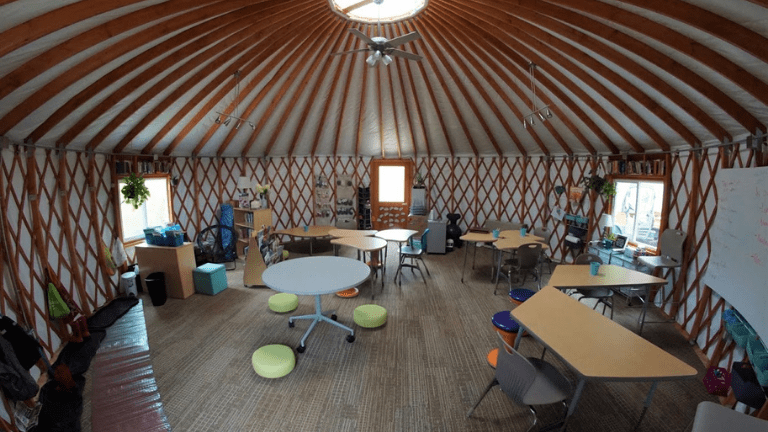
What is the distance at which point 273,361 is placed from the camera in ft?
11.4

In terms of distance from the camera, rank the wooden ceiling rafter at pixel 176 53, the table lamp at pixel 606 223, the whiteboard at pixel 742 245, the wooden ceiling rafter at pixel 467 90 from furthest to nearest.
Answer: the table lamp at pixel 606 223
the wooden ceiling rafter at pixel 467 90
the wooden ceiling rafter at pixel 176 53
the whiteboard at pixel 742 245

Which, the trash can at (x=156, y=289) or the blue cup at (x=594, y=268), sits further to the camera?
the trash can at (x=156, y=289)

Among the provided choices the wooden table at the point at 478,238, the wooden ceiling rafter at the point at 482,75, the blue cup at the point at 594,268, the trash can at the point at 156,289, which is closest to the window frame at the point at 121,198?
the trash can at the point at 156,289

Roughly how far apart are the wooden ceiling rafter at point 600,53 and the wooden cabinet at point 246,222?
5924mm

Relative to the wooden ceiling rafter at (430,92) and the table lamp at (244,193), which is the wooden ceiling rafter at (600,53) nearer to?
the wooden ceiling rafter at (430,92)

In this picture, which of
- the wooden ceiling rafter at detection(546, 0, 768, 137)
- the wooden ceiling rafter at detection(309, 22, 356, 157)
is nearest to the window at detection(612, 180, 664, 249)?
the wooden ceiling rafter at detection(546, 0, 768, 137)

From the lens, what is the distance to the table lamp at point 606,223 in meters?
5.91

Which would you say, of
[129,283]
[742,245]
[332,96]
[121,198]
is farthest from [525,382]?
[121,198]

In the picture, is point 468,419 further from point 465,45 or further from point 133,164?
point 133,164

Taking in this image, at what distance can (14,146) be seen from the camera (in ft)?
12.3

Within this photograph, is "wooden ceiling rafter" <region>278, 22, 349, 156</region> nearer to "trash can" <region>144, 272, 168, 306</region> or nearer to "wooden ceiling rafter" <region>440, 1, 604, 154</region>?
"wooden ceiling rafter" <region>440, 1, 604, 154</region>

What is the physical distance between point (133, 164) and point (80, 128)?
2046 mm

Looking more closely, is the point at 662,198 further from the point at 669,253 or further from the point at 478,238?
the point at 478,238

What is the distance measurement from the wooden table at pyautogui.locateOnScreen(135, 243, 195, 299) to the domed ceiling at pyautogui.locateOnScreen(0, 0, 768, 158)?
1.73 meters
